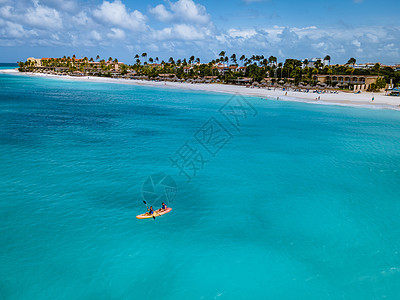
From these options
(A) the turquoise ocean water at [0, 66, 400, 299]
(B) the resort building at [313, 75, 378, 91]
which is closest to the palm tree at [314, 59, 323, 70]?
(B) the resort building at [313, 75, 378, 91]

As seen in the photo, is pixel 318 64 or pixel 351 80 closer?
pixel 351 80

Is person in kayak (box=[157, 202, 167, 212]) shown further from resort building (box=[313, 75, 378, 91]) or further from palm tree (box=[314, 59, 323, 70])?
palm tree (box=[314, 59, 323, 70])

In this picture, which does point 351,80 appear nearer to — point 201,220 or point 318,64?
point 318,64

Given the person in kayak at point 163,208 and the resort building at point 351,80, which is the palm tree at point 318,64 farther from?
the person in kayak at point 163,208

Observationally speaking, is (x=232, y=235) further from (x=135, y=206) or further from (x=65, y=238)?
(x=65, y=238)

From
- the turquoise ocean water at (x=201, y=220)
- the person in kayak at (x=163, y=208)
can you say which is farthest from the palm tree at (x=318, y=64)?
the person in kayak at (x=163, y=208)

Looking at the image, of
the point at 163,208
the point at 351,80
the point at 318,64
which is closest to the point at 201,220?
the point at 163,208

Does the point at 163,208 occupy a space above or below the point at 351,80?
below

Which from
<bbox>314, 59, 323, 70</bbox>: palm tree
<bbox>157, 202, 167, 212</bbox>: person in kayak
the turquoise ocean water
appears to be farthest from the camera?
<bbox>314, 59, 323, 70</bbox>: palm tree

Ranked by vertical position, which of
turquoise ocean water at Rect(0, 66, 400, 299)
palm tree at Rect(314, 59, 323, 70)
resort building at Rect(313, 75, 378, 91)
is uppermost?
palm tree at Rect(314, 59, 323, 70)
